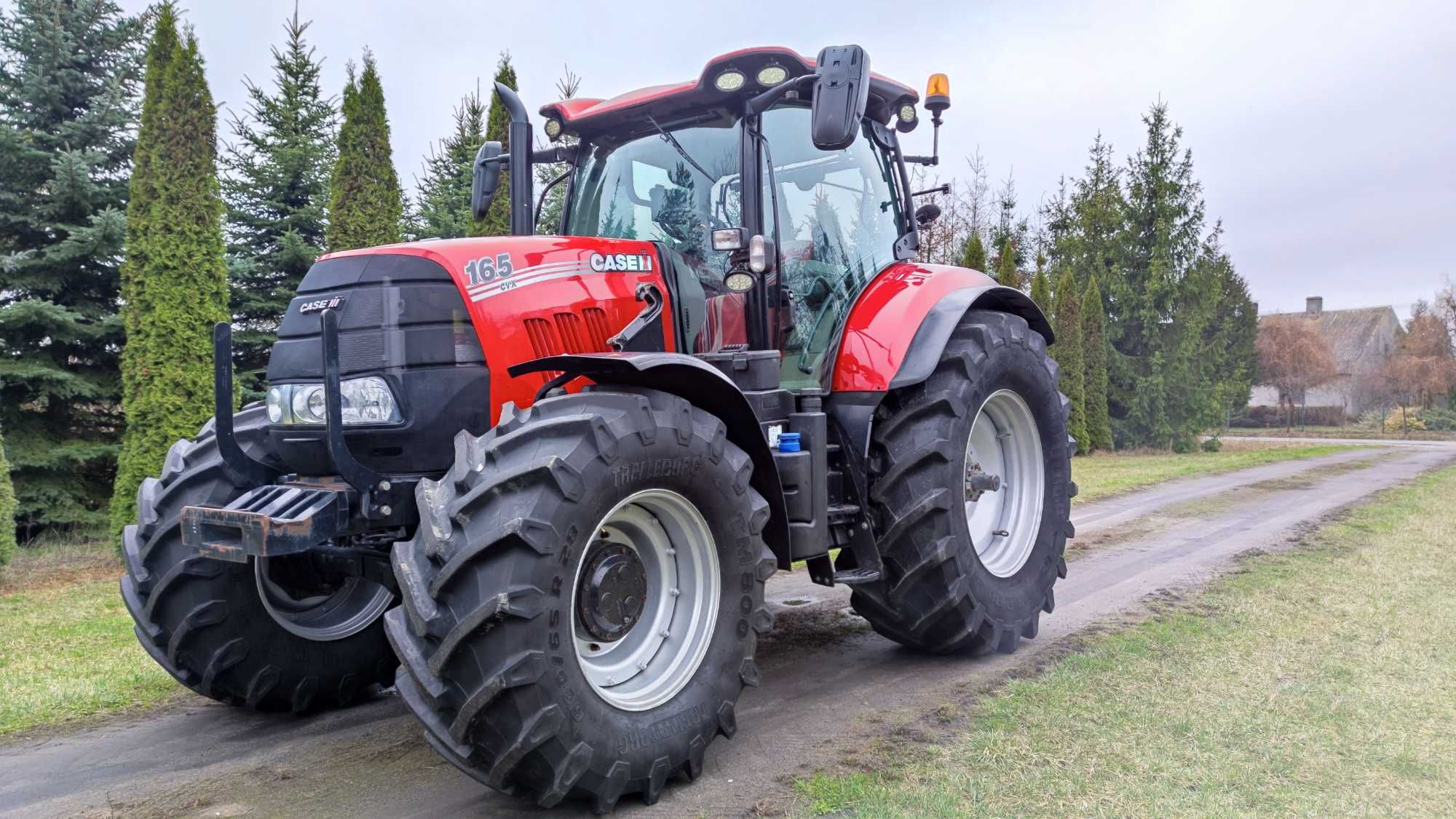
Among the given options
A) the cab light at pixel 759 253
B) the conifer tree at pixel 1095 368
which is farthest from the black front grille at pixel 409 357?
the conifer tree at pixel 1095 368

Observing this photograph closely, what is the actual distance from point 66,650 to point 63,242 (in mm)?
6487

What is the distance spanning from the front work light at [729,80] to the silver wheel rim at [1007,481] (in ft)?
6.77

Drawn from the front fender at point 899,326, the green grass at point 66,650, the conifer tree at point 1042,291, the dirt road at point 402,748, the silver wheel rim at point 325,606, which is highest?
the conifer tree at point 1042,291

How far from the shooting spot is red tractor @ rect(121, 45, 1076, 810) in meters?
2.83

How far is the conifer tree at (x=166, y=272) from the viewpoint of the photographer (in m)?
9.38

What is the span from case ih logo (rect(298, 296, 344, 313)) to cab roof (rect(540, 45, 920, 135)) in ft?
5.69

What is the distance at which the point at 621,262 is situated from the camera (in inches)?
154

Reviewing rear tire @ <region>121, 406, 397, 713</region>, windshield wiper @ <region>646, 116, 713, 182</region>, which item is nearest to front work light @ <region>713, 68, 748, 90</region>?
windshield wiper @ <region>646, 116, 713, 182</region>

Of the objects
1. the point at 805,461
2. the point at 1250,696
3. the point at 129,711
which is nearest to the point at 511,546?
the point at 805,461

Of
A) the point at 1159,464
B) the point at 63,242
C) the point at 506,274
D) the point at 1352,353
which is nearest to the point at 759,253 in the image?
the point at 506,274

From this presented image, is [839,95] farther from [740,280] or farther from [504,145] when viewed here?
[504,145]

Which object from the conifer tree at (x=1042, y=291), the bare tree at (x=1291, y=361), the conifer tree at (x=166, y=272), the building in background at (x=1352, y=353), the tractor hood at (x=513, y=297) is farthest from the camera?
the building in background at (x=1352, y=353)

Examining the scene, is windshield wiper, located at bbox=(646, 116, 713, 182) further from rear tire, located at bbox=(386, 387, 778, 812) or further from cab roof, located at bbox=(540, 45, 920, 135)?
rear tire, located at bbox=(386, 387, 778, 812)

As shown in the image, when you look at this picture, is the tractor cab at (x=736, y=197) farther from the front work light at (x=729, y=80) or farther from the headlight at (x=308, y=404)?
the headlight at (x=308, y=404)
